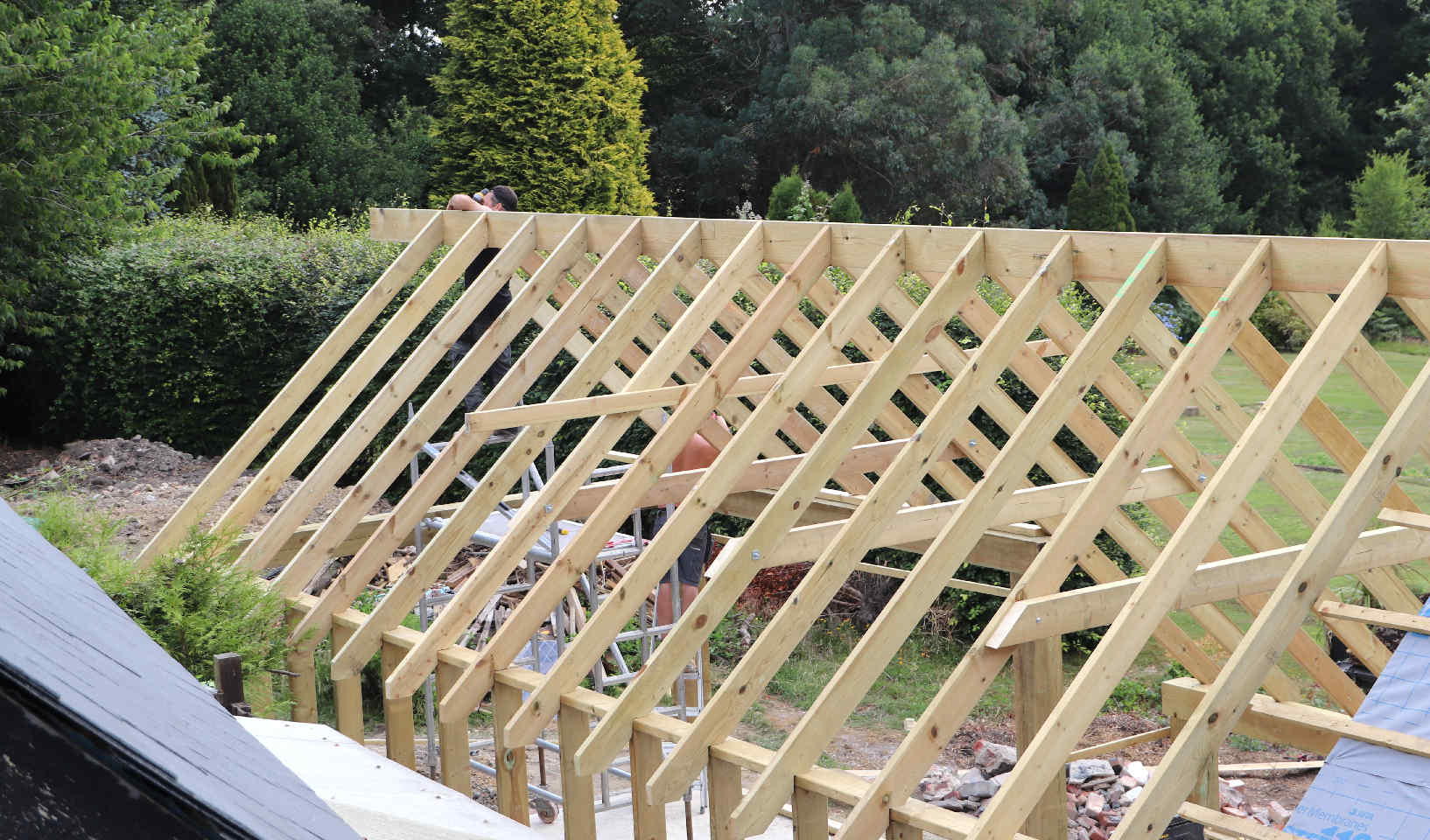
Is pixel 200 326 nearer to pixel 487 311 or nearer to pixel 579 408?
pixel 487 311

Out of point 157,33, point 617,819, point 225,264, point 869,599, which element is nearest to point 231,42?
point 157,33

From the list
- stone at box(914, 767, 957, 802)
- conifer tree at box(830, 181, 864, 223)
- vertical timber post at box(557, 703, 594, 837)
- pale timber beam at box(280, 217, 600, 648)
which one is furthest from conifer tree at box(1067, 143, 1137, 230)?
vertical timber post at box(557, 703, 594, 837)

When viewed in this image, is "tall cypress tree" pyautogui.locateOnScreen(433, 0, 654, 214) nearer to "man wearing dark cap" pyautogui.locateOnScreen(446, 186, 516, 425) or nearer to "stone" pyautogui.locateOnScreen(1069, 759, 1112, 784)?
"man wearing dark cap" pyautogui.locateOnScreen(446, 186, 516, 425)

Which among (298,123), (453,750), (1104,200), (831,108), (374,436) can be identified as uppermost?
(1104,200)

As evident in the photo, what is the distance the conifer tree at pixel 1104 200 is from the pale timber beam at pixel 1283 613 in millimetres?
20737

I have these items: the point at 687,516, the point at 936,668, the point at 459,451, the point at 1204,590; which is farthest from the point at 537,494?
the point at 936,668

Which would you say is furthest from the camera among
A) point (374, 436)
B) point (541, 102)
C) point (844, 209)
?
point (541, 102)

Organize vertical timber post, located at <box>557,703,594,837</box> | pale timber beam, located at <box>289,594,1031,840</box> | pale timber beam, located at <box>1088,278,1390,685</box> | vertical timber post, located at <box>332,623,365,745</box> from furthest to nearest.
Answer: vertical timber post, located at <box>332,623,365,745</box> < vertical timber post, located at <box>557,703,594,837</box> < pale timber beam, located at <box>1088,278,1390,685</box> < pale timber beam, located at <box>289,594,1031,840</box>

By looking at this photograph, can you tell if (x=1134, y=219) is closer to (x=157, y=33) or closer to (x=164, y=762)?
(x=157, y=33)

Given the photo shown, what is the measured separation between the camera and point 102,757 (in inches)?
25.7

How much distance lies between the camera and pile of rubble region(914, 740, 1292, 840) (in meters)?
6.21

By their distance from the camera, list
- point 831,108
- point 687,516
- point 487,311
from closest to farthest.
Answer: point 687,516 → point 487,311 → point 831,108

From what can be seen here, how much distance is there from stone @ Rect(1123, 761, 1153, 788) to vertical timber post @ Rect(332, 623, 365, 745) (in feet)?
12.5

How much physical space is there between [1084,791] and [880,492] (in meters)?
3.14
